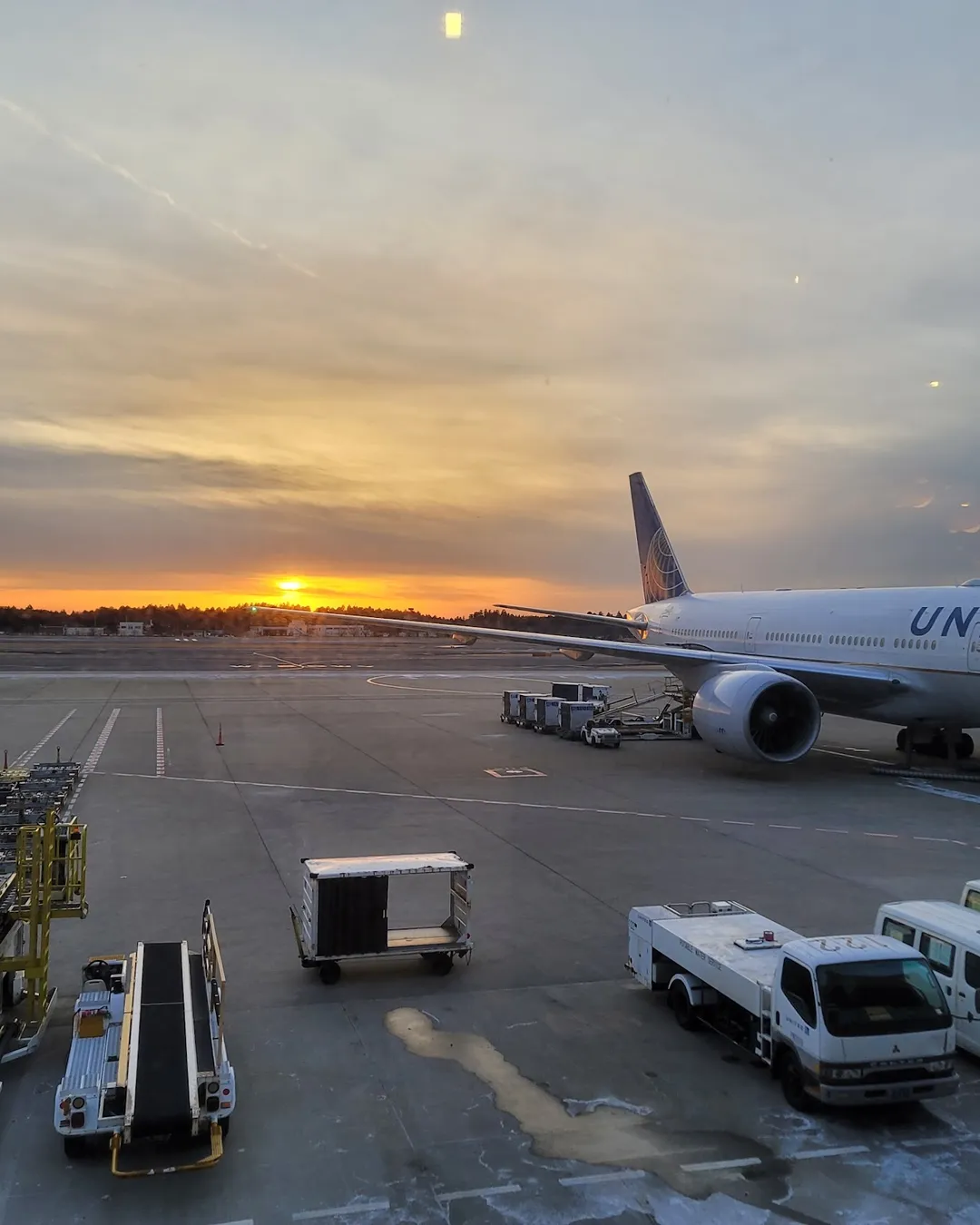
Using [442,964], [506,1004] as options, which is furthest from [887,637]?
[506,1004]

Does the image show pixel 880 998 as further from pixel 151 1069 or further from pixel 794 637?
pixel 794 637

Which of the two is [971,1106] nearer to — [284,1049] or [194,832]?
[284,1049]

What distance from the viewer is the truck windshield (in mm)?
8211

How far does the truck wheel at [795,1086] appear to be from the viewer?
27.5ft

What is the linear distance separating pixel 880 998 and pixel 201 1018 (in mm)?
5999

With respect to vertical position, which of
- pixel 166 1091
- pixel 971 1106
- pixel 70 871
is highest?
pixel 70 871

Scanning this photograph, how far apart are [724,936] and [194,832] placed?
1145 centimetres

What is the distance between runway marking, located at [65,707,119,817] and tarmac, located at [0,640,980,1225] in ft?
0.91

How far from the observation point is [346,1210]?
6902 millimetres

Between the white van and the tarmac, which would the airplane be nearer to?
the tarmac

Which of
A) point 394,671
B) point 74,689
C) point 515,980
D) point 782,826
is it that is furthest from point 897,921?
point 394,671

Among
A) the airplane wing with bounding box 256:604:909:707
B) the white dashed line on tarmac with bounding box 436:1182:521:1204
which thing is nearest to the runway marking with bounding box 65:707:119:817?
the airplane wing with bounding box 256:604:909:707

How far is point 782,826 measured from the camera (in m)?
19.8

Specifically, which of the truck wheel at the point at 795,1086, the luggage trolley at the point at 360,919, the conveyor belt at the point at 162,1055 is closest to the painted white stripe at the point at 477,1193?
the conveyor belt at the point at 162,1055
